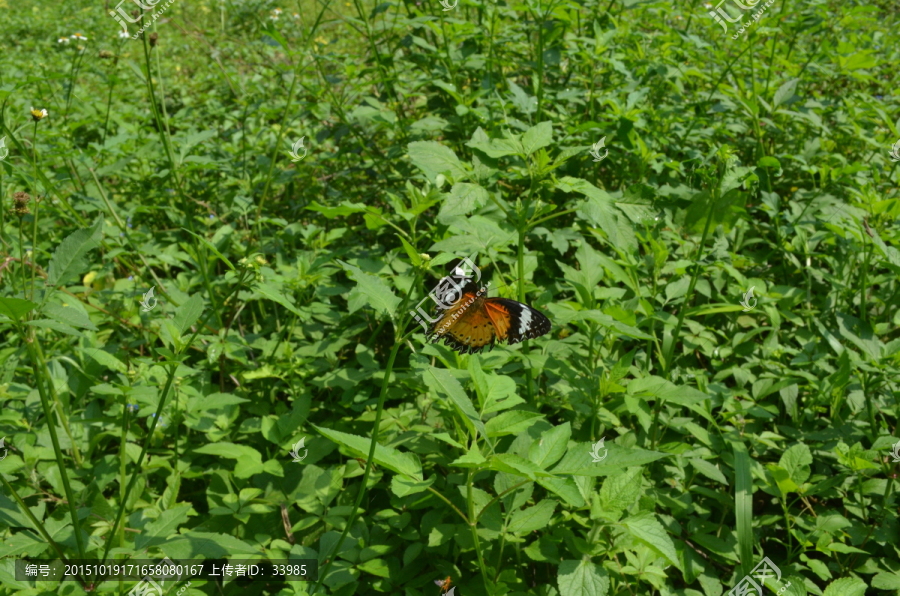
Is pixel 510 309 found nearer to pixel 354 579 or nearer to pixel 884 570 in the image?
pixel 354 579

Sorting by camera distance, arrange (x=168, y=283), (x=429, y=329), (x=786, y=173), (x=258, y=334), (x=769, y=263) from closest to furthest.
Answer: (x=429, y=329) → (x=258, y=334) → (x=168, y=283) → (x=769, y=263) → (x=786, y=173)

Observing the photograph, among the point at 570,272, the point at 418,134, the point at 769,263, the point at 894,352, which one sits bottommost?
the point at 769,263

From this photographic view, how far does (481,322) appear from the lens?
174 cm

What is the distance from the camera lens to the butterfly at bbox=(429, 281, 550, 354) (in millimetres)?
1686

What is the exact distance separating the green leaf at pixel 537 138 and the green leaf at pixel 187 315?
973 mm

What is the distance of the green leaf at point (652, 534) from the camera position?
1.36m

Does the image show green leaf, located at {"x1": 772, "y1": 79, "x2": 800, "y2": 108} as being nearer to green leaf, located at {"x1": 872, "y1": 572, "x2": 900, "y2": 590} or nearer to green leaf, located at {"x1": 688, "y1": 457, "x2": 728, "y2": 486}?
green leaf, located at {"x1": 688, "y1": 457, "x2": 728, "y2": 486}

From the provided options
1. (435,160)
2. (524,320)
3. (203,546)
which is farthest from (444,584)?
(435,160)

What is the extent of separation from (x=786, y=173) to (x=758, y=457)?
172cm

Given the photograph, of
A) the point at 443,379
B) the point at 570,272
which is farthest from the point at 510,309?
the point at 443,379

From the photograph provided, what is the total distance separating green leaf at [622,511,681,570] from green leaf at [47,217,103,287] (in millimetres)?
1420

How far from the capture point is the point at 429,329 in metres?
1.72

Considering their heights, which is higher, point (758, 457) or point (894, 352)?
point (894, 352)

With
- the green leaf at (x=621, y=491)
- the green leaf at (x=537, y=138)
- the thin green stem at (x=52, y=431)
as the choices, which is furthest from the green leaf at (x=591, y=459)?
the thin green stem at (x=52, y=431)
